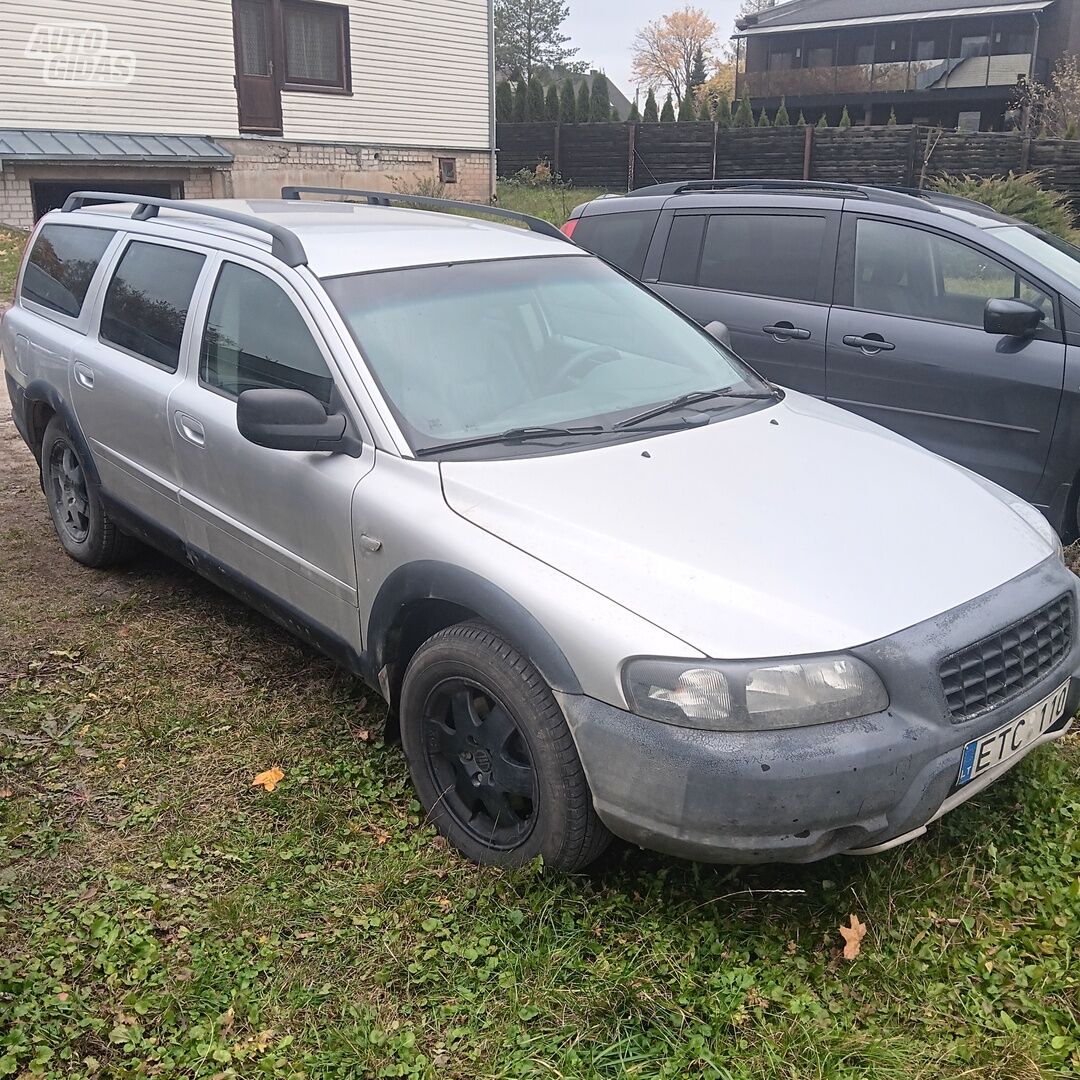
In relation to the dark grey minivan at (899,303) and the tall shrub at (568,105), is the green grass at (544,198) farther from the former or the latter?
the dark grey minivan at (899,303)

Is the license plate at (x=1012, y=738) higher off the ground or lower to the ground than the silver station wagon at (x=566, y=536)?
lower

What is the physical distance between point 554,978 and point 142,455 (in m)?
2.76

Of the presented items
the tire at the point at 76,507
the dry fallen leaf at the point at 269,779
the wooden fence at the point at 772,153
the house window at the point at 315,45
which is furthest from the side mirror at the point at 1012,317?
the house window at the point at 315,45

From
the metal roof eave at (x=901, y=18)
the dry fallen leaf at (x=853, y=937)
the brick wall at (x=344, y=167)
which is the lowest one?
the dry fallen leaf at (x=853, y=937)

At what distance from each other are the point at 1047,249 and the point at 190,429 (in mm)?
4487

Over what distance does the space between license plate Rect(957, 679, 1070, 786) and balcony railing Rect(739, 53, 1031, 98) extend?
115 ft

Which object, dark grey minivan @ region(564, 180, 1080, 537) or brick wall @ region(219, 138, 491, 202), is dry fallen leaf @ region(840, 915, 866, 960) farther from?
brick wall @ region(219, 138, 491, 202)

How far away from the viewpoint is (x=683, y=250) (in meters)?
6.50

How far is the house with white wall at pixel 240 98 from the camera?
52.9ft

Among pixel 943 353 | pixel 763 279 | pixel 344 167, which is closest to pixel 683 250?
pixel 763 279

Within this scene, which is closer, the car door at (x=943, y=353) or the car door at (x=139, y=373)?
the car door at (x=139, y=373)

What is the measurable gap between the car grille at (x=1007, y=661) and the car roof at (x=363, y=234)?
7.26 ft

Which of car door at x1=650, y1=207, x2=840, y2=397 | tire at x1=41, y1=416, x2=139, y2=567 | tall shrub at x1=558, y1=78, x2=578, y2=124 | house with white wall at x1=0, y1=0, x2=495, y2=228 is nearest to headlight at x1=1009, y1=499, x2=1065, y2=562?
car door at x1=650, y1=207, x2=840, y2=397

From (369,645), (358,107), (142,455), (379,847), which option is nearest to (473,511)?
(369,645)
